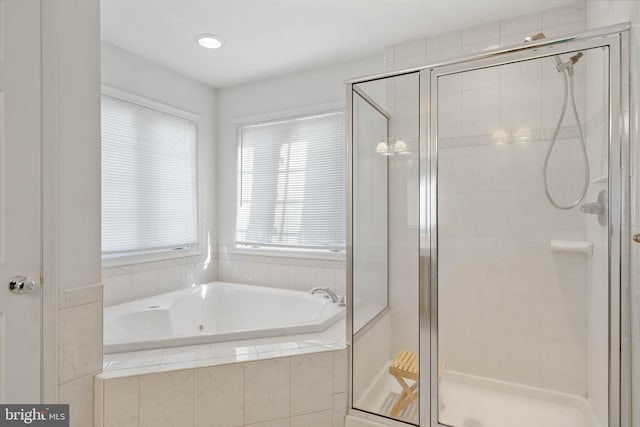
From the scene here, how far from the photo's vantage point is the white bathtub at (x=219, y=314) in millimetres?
2014

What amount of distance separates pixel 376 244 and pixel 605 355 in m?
1.06

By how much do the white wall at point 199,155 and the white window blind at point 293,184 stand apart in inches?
12.5

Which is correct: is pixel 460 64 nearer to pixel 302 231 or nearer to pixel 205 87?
pixel 302 231

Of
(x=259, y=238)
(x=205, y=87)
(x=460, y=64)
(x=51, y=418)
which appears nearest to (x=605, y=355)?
(x=460, y=64)

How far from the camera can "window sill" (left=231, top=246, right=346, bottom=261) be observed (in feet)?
9.58

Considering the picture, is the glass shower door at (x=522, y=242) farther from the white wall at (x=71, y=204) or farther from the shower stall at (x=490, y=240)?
the white wall at (x=71, y=204)

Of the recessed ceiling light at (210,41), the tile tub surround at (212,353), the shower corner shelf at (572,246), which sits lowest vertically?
the tile tub surround at (212,353)

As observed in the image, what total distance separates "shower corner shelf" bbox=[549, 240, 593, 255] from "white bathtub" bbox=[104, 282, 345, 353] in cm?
124

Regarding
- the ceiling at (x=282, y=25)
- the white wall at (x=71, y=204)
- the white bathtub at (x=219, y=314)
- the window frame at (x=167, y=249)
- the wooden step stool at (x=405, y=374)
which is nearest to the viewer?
the white wall at (x=71, y=204)

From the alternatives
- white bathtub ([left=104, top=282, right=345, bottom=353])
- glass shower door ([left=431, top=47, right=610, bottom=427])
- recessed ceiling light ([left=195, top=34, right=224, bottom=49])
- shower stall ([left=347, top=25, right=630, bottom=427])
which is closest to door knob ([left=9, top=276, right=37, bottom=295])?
white bathtub ([left=104, top=282, right=345, bottom=353])

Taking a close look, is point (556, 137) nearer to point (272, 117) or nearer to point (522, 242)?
point (522, 242)

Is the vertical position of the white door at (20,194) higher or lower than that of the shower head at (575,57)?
lower

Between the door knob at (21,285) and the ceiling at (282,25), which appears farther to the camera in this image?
the ceiling at (282,25)

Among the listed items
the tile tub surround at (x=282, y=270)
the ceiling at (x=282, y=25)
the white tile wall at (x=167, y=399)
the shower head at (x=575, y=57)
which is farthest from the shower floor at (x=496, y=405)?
the ceiling at (x=282, y=25)
